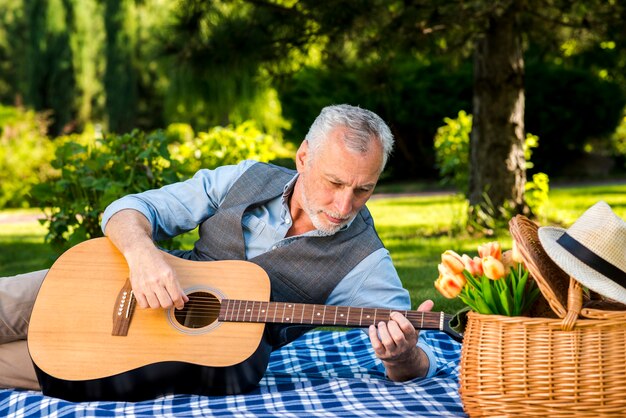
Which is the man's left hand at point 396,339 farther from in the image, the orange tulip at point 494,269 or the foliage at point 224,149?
the foliage at point 224,149

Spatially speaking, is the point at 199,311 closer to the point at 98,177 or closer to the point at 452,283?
the point at 452,283

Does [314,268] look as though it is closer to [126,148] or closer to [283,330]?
[283,330]

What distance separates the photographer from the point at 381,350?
282 cm

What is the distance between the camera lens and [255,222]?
11.2 ft

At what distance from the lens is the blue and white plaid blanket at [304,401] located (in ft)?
9.39

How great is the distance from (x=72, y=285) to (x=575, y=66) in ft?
46.7

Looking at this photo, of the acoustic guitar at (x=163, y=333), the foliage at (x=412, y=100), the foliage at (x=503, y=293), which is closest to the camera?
the foliage at (x=503, y=293)

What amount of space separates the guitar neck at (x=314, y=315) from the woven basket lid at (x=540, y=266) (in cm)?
34

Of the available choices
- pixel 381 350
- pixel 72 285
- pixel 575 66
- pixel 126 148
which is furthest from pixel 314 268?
pixel 575 66

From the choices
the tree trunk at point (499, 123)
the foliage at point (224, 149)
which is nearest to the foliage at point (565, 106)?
the tree trunk at point (499, 123)

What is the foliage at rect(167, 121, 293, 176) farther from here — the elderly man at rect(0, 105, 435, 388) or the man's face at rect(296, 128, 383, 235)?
the man's face at rect(296, 128, 383, 235)

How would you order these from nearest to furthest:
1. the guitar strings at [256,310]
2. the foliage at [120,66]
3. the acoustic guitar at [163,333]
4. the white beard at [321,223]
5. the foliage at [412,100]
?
the guitar strings at [256,310] < the acoustic guitar at [163,333] < the white beard at [321,223] < the foliage at [412,100] < the foliage at [120,66]

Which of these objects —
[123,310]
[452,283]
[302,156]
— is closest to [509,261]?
[452,283]

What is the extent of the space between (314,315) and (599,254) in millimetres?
925
